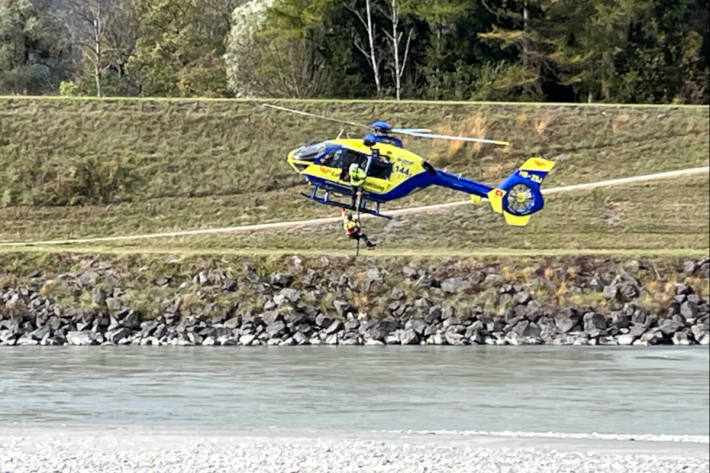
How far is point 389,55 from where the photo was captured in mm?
51000

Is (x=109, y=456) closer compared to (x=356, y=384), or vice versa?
(x=109, y=456)

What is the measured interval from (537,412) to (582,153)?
23.0m

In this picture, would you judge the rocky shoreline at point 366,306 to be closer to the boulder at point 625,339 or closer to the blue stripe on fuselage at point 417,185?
the boulder at point 625,339

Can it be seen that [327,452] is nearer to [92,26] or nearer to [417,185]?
[417,185]

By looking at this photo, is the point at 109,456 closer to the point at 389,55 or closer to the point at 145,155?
the point at 145,155

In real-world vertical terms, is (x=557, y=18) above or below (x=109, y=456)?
above

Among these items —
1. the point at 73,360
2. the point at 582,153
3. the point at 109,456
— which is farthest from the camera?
the point at 582,153

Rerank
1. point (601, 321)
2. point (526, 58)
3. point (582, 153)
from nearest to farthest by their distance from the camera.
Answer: point (601, 321), point (582, 153), point (526, 58)

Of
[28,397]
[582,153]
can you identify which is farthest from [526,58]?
[28,397]

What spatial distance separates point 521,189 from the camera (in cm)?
3158

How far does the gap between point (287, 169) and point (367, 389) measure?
19674 millimetres

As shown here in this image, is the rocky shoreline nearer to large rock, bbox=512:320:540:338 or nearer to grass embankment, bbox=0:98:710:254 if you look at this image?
large rock, bbox=512:320:540:338

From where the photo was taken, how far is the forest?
48281 mm

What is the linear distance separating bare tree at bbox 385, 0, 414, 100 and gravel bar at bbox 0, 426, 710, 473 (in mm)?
31687
